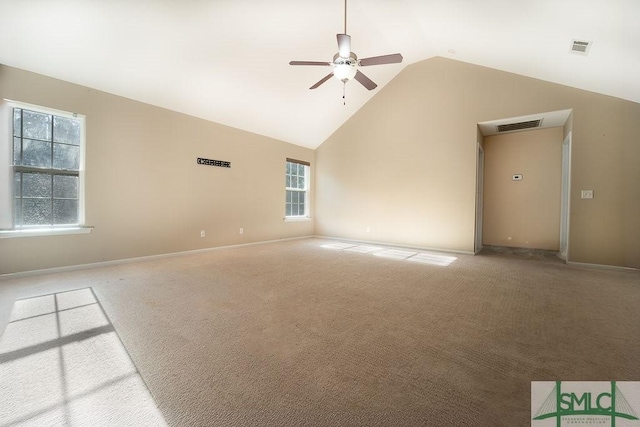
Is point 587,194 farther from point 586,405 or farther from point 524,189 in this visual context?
point 586,405

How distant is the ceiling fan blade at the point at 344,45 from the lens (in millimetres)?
2824

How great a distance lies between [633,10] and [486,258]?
3674mm

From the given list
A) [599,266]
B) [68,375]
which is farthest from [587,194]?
[68,375]

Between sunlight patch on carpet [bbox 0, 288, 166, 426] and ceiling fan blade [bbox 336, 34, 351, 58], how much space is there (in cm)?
343

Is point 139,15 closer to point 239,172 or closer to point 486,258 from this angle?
point 239,172

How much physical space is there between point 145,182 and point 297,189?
12.6 feet

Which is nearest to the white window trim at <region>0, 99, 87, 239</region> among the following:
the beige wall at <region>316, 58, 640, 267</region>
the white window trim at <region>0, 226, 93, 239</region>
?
the white window trim at <region>0, 226, 93, 239</region>

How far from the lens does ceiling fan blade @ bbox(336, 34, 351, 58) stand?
282 centimetres

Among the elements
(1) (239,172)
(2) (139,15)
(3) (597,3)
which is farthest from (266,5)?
(3) (597,3)

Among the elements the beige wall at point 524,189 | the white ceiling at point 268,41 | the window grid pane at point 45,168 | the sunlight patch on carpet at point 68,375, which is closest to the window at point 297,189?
the white ceiling at point 268,41

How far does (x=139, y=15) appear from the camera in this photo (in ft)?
10.2

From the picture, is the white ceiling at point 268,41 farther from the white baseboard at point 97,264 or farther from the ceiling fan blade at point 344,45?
the white baseboard at point 97,264

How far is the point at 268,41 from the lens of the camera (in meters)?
4.01

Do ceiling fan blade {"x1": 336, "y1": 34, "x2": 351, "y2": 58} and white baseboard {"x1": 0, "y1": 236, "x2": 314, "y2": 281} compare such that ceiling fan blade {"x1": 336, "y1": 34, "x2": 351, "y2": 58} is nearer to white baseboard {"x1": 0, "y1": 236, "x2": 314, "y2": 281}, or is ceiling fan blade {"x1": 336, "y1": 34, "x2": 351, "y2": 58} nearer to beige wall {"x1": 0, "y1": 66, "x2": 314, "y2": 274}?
beige wall {"x1": 0, "y1": 66, "x2": 314, "y2": 274}
